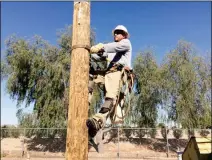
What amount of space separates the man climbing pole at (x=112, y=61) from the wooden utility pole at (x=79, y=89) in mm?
370

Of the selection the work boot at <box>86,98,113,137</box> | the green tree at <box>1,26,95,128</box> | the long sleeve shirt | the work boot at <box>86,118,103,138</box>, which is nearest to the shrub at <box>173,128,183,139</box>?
the green tree at <box>1,26,95,128</box>

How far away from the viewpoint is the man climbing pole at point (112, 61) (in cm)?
343

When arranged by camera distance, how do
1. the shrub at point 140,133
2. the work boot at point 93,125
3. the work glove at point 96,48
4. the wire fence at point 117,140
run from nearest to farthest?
the work boot at point 93,125 → the work glove at point 96,48 → the wire fence at point 117,140 → the shrub at point 140,133

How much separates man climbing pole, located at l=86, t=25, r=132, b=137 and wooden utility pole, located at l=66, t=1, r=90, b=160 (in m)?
0.37

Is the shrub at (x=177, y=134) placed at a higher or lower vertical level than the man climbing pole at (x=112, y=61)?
lower

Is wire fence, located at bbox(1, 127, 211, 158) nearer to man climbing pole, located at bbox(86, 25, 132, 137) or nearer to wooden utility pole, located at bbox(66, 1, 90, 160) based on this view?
man climbing pole, located at bbox(86, 25, 132, 137)

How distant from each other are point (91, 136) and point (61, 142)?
65.2 feet

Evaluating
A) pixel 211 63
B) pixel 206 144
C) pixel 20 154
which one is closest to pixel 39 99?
pixel 20 154

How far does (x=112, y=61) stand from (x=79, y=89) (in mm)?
1122

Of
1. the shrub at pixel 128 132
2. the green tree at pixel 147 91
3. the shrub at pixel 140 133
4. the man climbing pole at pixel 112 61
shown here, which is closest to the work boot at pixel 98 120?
the man climbing pole at pixel 112 61

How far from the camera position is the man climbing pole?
3.43 metres

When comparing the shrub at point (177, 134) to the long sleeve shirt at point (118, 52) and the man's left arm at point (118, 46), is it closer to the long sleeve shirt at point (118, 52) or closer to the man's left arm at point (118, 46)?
the long sleeve shirt at point (118, 52)

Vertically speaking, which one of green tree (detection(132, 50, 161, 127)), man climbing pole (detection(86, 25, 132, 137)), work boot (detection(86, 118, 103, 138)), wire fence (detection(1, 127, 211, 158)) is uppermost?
green tree (detection(132, 50, 161, 127))

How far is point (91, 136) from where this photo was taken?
9.97 feet
